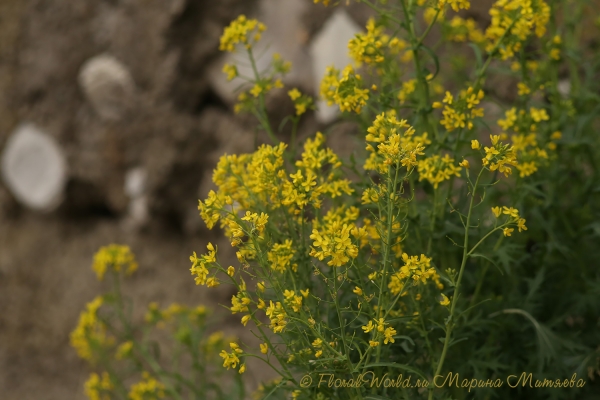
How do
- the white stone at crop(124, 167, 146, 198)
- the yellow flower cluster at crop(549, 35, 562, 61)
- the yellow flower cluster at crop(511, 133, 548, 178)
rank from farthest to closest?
the white stone at crop(124, 167, 146, 198), the yellow flower cluster at crop(549, 35, 562, 61), the yellow flower cluster at crop(511, 133, 548, 178)

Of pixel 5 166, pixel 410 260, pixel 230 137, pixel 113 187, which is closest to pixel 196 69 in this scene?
pixel 230 137

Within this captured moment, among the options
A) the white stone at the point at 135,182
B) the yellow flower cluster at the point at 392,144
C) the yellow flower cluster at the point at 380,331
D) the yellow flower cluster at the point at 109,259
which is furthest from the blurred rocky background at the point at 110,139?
the yellow flower cluster at the point at 380,331

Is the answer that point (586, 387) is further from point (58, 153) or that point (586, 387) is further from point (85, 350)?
point (58, 153)

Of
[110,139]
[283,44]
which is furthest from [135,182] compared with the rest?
[283,44]

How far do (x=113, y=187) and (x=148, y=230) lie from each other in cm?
23

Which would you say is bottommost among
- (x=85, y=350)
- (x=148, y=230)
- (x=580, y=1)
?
(x=85, y=350)

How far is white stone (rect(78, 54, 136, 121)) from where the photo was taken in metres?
2.52

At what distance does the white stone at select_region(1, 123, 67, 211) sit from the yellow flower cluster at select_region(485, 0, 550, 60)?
1927mm

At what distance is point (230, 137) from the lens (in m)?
2.46

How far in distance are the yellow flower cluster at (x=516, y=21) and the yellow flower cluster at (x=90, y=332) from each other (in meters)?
1.21

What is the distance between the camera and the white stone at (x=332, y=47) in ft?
7.60

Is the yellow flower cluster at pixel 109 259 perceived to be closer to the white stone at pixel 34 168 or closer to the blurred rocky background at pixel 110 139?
the blurred rocky background at pixel 110 139

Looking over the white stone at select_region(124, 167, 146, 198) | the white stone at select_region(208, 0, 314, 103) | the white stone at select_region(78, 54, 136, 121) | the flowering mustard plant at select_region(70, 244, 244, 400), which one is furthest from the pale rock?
the flowering mustard plant at select_region(70, 244, 244, 400)

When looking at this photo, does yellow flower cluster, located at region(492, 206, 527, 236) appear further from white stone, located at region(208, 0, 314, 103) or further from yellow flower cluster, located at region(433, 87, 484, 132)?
white stone, located at region(208, 0, 314, 103)
